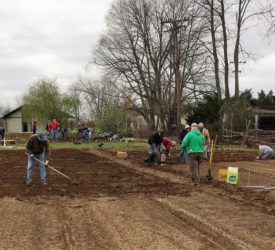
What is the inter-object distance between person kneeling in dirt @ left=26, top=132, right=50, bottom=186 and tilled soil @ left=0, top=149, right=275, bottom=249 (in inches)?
16.4

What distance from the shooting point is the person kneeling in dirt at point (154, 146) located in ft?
68.9

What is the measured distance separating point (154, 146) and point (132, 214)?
10.7 meters

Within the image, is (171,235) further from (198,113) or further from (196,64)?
(196,64)

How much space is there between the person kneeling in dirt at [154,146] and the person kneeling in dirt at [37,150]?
6.64 metres

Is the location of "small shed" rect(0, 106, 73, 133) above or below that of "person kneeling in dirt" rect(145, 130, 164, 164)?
above

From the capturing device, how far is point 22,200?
1234 cm

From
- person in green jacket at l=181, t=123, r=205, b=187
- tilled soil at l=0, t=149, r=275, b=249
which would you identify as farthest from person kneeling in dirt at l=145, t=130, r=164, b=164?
person in green jacket at l=181, t=123, r=205, b=187

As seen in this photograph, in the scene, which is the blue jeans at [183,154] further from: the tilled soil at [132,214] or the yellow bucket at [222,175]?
the yellow bucket at [222,175]

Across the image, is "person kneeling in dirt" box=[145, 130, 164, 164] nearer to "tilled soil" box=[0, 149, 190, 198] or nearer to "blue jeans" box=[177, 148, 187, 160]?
"blue jeans" box=[177, 148, 187, 160]

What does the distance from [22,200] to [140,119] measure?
70.2 meters

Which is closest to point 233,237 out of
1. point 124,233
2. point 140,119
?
point 124,233

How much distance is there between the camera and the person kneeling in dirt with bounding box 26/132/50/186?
15.0 metres

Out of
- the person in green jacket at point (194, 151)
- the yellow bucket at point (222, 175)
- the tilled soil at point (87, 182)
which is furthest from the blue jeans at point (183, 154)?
the person in green jacket at point (194, 151)

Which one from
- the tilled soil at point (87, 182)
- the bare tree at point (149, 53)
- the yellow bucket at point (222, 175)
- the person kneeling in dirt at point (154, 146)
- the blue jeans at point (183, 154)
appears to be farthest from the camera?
the bare tree at point (149, 53)
